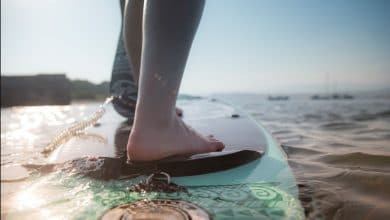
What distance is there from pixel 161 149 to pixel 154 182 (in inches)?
7.3

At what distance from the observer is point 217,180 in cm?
119

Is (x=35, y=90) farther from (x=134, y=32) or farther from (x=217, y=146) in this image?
(x=217, y=146)

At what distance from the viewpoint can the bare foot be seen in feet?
4.13

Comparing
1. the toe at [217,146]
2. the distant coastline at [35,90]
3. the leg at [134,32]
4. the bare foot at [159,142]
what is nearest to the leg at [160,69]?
the bare foot at [159,142]

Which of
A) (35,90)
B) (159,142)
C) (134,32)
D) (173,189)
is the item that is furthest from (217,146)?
(35,90)

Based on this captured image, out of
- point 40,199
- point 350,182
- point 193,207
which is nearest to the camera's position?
point 193,207

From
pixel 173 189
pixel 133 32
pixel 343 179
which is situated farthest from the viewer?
pixel 133 32

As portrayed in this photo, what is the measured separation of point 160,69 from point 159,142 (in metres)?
0.28

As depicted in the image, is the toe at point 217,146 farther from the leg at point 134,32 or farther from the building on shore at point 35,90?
the building on shore at point 35,90

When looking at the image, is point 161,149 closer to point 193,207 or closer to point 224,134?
point 193,207

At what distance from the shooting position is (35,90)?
2712cm

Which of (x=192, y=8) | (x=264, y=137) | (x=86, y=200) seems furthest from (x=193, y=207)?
(x=264, y=137)

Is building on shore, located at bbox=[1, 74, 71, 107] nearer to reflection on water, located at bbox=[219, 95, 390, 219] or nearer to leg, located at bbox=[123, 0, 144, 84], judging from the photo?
leg, located at bbox=[123, 0, 144, 84]

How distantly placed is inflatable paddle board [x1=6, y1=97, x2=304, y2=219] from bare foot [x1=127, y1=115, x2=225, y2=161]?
41 mm
